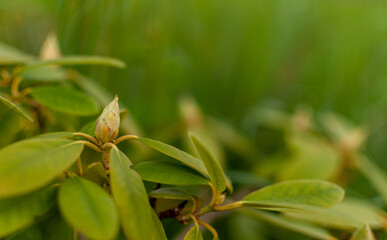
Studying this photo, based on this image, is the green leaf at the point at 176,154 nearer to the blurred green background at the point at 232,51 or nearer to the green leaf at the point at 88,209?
the green leaf at the point at 88,209

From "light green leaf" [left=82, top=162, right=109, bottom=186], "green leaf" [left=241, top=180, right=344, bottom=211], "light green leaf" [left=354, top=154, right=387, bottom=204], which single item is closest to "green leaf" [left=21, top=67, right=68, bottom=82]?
"light green leaf" [left=82, top=162, right=109, bottom=186]

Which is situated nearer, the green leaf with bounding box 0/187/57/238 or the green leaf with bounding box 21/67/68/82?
the green leaf with bounding box 0/187/57/238

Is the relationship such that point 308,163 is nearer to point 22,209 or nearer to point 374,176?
point 374,176

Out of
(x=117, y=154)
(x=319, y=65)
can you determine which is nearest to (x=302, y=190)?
Result: (x=117, y=154)

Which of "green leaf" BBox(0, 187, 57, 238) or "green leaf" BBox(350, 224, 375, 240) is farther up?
"green leaf" BBox(0, 187, 57, 238)

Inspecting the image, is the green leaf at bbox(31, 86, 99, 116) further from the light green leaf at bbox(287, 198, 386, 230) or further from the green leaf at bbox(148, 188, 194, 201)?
the light green leaf at bbox(287, 198, 386, 230)

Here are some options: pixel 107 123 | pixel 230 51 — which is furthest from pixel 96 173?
pixel 230 51

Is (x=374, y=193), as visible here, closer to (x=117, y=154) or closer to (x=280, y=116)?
(x=280, y=116)
